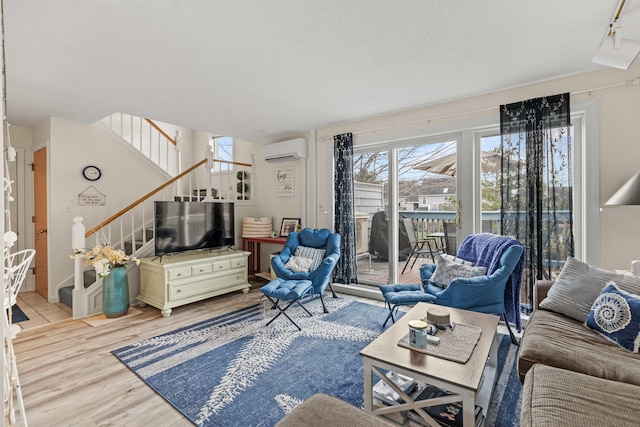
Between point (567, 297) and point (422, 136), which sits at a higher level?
point (422, 136)

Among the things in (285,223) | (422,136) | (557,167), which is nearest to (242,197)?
(285,223)

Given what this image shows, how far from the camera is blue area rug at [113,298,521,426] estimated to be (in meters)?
1.96

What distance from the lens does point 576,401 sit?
51.2 inches

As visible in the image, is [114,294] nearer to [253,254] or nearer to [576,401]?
[253,254]

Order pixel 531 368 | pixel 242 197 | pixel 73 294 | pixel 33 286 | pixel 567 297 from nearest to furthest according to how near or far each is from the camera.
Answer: pixel 531 368 → pixel 567 297 → pixel 73 294 → pixel 33 286 → pixel 242 197

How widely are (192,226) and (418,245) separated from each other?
3.00 metres

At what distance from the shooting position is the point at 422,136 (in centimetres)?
384

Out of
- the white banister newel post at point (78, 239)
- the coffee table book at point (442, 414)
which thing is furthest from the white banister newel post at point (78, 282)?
the coffee table book at point (442, 414)

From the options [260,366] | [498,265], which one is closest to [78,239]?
[260,366]

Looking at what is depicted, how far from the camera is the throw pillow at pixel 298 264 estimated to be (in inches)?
154

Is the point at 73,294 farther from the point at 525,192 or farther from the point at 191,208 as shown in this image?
the point at 525,192

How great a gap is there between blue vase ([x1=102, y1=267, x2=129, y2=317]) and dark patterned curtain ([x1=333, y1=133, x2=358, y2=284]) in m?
Result: 2.71

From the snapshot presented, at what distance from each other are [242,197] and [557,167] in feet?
14.7

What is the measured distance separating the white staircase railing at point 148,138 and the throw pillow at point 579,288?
5111 millimetres
